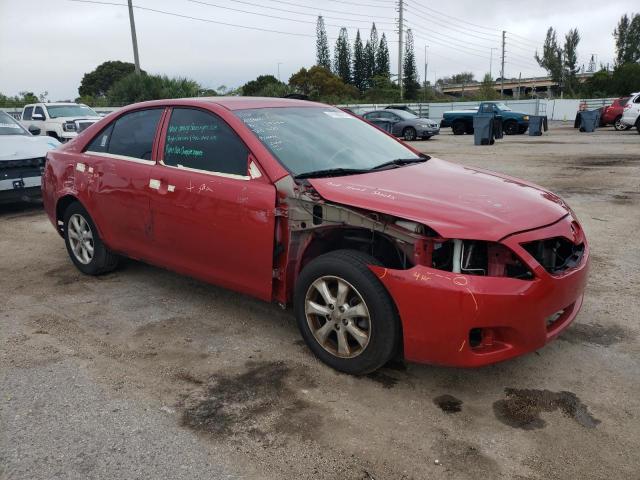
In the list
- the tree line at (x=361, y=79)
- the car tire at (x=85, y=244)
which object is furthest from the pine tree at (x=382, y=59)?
the car tire at (x=85, y=244)

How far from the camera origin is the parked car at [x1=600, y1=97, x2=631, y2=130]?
2479 centimetres

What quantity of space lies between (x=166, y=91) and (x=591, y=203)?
2741 centimetres

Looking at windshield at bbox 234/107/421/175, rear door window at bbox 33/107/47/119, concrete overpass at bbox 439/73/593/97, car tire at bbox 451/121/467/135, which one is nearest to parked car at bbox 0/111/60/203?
windshield at bbox 234/107/421/175

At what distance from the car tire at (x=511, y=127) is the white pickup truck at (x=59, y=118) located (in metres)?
17.6

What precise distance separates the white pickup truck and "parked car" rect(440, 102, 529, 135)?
15868 millimetres

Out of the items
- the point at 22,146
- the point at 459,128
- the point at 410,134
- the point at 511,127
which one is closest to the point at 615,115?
the point at 511,127

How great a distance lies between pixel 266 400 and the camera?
299cm

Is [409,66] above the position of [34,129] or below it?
above

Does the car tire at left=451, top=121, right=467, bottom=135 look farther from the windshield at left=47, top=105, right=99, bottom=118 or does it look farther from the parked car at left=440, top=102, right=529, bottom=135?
the windshield at left=47, top=105, right=99, bottom=118

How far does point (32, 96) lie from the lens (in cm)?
3653

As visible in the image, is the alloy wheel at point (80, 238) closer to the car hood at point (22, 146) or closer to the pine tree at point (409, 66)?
the car hood at point (22, 146)

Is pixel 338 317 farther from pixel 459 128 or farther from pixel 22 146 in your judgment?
pixel 459 128

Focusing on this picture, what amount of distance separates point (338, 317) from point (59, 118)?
52.2 feet

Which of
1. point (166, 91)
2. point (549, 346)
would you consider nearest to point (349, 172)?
point (549, 346)
